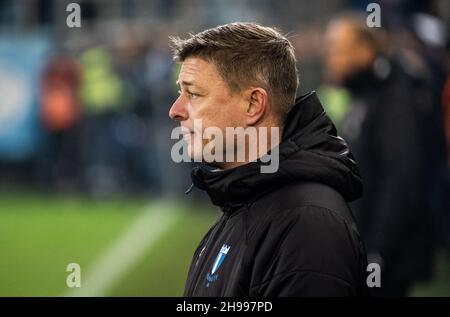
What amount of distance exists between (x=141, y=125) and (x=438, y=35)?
24.0ft

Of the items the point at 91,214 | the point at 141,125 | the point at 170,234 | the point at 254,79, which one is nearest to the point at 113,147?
the point at 141,125

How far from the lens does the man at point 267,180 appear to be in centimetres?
254

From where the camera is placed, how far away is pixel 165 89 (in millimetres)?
14766

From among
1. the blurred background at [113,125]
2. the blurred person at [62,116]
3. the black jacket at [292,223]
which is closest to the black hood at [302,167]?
the black jacket at [292,223]

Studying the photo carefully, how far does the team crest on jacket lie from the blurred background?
193 inches

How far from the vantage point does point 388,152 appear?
583cm

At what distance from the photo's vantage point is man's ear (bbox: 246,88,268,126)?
114 inches

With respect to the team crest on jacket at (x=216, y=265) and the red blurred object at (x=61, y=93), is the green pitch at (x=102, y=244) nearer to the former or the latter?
the red blurred object at (x=61, y=93)

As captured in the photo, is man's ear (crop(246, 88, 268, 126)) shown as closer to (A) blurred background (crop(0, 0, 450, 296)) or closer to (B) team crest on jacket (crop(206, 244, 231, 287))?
(B) team crest on jacket (crop(206, 244, 231, 287))

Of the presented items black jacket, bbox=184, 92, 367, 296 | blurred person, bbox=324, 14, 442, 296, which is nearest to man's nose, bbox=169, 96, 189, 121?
black jacket, bbox=184, 92, 367, 296

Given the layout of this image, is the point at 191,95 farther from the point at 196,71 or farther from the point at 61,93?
the point at 61,93

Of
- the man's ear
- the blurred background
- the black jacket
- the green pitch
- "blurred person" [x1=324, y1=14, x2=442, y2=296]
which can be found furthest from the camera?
the blurred background

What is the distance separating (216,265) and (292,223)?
0.96 ft

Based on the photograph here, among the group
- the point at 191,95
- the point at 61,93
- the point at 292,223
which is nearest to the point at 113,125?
the point at 61,93
